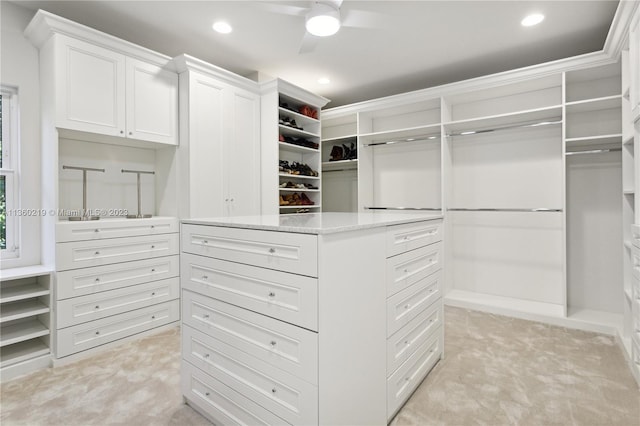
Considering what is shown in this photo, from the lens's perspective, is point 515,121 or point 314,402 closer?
point 314,402

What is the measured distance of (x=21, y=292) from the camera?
7.79 feet

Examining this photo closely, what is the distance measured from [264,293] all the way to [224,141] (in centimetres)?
238

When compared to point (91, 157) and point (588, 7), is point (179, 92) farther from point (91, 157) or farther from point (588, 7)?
point (588, 7)

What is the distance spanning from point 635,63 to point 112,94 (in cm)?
371

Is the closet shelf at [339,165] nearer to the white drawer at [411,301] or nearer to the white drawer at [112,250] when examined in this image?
the white drawer at [112,250]

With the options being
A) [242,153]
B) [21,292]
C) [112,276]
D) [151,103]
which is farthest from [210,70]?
[21,292]

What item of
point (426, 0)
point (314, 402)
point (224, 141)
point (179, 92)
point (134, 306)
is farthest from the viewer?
point (224, 141)

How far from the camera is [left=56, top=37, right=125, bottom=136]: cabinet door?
2447 mm

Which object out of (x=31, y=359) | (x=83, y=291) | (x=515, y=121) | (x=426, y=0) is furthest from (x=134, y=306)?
(x=515, y=121)

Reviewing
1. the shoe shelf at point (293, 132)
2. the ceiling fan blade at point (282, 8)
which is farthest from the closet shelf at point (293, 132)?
the ceiling fan blade at point (282, 8)

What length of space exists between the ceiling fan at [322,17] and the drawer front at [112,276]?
226cm

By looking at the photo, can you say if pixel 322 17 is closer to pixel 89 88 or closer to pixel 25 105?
pixel 89 88

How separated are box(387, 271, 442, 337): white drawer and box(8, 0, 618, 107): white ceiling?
6.89 feet

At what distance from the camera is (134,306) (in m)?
2.85
